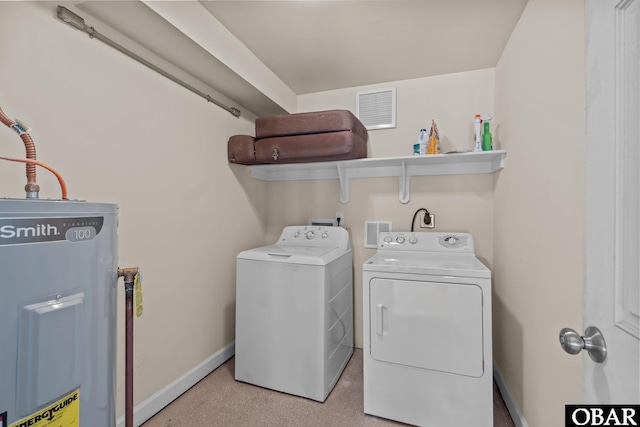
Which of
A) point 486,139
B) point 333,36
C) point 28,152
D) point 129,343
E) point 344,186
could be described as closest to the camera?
point 28,152

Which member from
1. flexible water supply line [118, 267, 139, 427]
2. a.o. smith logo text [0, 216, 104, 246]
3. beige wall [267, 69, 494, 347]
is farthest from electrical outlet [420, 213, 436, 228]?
a.o. smith logo text [0, 216, 104, 246]

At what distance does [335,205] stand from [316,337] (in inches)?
46.4

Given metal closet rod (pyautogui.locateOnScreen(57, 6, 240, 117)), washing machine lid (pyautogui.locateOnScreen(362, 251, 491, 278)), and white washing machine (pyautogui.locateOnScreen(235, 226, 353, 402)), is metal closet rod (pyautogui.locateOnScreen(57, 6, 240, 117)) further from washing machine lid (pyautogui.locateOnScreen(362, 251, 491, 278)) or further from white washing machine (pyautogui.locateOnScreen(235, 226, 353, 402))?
washing machine lid (pyautogui.locateOnScreen(362, 251, 491, 278))

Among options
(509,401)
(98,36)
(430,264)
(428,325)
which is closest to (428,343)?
(428,325)

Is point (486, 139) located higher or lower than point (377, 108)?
lower

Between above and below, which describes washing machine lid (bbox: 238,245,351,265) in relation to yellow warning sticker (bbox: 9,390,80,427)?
above

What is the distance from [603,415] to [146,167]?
1.98 m

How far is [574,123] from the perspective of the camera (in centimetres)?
104

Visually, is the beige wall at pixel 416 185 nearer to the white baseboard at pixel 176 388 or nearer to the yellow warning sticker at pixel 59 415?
the white baseboard at pixel 176 388

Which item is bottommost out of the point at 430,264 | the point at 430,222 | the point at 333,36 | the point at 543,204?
the point at 430,264

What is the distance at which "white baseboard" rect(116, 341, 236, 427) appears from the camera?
1567 millimetres

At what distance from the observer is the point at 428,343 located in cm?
159

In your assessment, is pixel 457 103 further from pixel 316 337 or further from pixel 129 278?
pixel 129 278

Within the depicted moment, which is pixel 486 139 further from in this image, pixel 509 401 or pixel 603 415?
pixel 603 415
